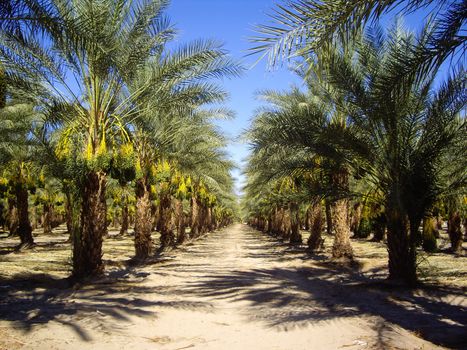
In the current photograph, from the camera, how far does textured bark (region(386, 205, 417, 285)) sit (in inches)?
336

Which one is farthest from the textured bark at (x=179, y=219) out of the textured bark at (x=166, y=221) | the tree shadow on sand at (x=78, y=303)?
the tree shadow on sand at (x=78, y=303)

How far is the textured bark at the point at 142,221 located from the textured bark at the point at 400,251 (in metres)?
8.48

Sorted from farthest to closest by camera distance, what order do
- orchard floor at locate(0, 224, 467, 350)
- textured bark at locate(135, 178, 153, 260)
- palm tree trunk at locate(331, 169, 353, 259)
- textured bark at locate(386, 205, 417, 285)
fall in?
textured bark at locate(135, 178, 153, 260) < palm tree trunk at locate(331, 169, 353, 259) < textured bark at locate(386, 205, 417, 285) < orchard floor at locate(0, 224, 467, 350)

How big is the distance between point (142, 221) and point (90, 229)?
4969 millimetres

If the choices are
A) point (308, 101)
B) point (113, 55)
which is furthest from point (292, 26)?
point (308, 101)

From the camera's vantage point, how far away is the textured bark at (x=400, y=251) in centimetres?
854

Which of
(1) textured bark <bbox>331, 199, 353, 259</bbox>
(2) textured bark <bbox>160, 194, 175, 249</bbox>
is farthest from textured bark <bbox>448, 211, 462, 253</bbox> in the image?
(2) textured bark <bbox>160, 194, 175, 249</bbox>

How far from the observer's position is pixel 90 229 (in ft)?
30.3

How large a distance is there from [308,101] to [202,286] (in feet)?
24.8

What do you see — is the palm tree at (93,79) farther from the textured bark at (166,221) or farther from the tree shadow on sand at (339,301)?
the textured bark at (166,221)

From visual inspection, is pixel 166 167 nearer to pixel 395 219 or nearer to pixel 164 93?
pixel 164 93

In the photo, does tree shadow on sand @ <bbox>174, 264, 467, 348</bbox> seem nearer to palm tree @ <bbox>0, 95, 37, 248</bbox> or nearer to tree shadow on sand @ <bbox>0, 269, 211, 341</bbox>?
tree shadow on sand @ <bbox>0, 269, 211, 341</bbox>

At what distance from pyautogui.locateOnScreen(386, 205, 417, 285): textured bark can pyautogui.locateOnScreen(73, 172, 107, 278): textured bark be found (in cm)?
668

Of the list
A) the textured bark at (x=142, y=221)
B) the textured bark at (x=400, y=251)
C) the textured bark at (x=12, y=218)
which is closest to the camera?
the textured bark at (x=400, y=251)
